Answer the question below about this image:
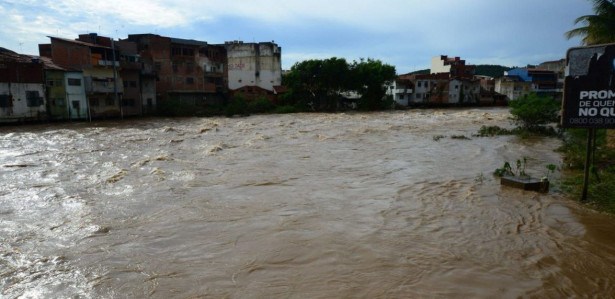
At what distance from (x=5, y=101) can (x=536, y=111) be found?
3700 centimetres

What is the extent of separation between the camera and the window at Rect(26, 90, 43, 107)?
32.4m

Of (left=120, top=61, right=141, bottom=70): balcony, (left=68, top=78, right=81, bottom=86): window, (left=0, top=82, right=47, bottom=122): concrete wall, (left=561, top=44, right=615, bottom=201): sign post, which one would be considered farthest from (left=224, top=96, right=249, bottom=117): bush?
(left=561, top=44, right=615, bottom=201): sign post

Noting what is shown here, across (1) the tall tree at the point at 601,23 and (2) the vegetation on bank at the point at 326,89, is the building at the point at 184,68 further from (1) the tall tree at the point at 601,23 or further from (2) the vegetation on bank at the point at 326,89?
(1) the tall tree at the point at 601,23

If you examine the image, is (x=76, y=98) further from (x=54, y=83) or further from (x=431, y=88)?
(x=431, y=88)

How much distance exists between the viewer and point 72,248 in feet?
21.4

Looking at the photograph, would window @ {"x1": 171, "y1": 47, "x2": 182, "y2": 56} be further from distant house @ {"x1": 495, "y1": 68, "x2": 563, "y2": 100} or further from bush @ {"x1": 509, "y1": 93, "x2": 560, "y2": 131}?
distant house @ {"x1": 495, "y1": 68, "x2": 563, "y2": 100}

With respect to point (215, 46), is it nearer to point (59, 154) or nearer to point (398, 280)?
point (59, 154)

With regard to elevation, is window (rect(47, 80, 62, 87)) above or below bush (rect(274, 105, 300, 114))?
above

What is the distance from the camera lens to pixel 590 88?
7.47 metres

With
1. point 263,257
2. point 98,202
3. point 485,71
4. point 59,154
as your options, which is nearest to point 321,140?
point 59,154

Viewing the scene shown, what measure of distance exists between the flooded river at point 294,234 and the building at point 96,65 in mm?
26460

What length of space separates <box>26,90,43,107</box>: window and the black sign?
1451 inches

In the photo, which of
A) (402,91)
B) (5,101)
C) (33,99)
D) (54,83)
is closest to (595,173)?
(5,101)

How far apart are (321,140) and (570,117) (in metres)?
15.3
